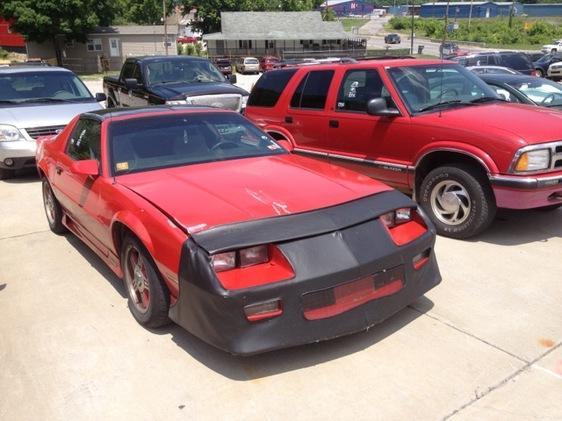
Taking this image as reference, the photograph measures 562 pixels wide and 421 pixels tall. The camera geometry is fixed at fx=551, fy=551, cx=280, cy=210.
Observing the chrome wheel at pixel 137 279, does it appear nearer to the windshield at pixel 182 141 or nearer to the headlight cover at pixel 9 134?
the windshield at pixel 182 141

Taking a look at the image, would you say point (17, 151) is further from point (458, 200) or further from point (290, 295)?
point (290, 295)

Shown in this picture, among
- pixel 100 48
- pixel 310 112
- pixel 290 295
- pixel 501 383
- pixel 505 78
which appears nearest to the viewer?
pixel 290 295

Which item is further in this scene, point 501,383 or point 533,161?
point 533,161

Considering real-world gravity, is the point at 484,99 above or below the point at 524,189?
above

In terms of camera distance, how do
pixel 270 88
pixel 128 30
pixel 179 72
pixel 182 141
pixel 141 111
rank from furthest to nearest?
pixel 128 30
pixel 179 72
pixel 270 88
pixel 141 111
pixel 182 141

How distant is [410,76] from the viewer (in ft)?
20.4

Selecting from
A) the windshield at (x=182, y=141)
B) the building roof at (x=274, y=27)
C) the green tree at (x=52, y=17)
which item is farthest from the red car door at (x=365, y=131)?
the building roof at (x=274, y=27)

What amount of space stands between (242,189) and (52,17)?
50610mm

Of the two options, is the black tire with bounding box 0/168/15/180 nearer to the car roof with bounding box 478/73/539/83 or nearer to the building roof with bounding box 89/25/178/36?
the car roof with bounding box 478/73/539/83

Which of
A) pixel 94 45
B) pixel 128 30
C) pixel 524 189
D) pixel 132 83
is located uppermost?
pixel 128 30

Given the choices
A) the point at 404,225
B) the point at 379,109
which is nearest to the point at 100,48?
the point at 379,109

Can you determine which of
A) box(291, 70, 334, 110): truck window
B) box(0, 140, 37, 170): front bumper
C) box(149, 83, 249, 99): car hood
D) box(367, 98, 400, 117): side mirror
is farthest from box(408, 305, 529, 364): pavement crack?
box(149, 83, 249, 99): car hood

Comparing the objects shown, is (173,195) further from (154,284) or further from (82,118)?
(82,118)

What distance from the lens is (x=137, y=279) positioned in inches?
152
